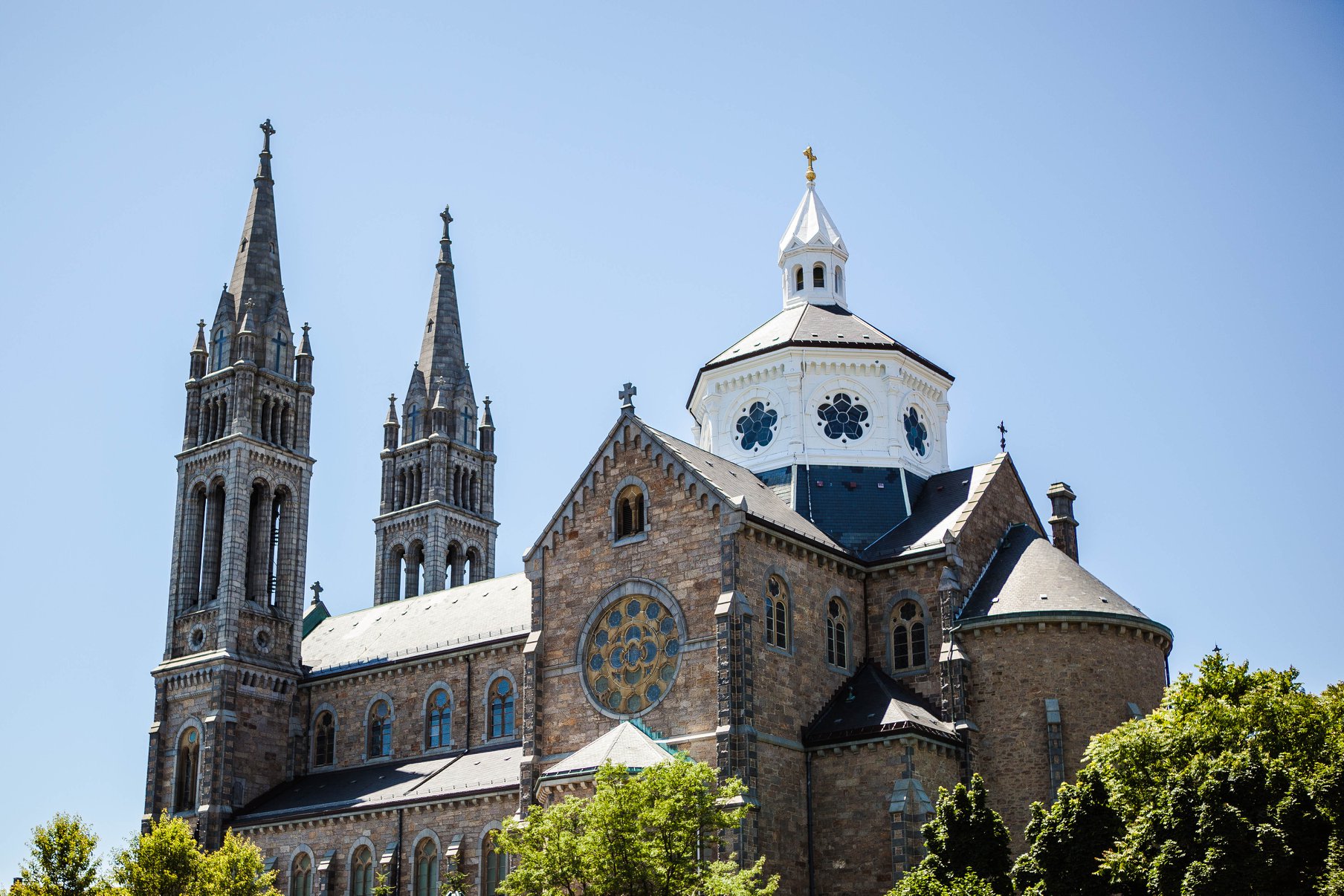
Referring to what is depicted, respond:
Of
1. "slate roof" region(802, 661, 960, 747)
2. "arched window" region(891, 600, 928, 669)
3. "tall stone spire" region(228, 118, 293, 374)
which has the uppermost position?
"tall stone spire" region(228, 118, 293, 374)

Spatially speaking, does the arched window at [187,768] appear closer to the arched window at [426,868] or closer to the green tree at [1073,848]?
the arched window at [426,868]

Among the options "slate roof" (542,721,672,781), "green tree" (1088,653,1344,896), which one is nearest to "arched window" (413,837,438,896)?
"slate roof" (542,721,672,781)

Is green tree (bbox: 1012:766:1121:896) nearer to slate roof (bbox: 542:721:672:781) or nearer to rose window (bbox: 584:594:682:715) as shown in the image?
slate roof (bbox: 542:721:672:781)

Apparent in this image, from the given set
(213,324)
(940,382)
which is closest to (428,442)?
(213,324)

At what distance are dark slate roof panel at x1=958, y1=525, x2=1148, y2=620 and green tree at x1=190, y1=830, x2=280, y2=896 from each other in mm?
25698

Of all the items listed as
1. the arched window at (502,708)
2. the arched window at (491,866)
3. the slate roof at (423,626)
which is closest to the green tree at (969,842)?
the arched window at (491,866)

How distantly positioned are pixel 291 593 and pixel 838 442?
27.5 meters

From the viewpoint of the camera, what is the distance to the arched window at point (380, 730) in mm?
61844

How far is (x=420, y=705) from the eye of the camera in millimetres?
61000

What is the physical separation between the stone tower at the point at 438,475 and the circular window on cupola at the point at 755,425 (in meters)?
33.4

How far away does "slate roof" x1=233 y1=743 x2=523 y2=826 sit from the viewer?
177ft

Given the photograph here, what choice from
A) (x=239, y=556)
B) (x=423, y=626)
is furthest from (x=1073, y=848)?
(x=239, y=556)

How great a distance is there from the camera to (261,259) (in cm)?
7450

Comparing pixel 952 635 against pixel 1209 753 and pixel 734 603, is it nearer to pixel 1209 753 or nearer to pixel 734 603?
pixel 734 603
